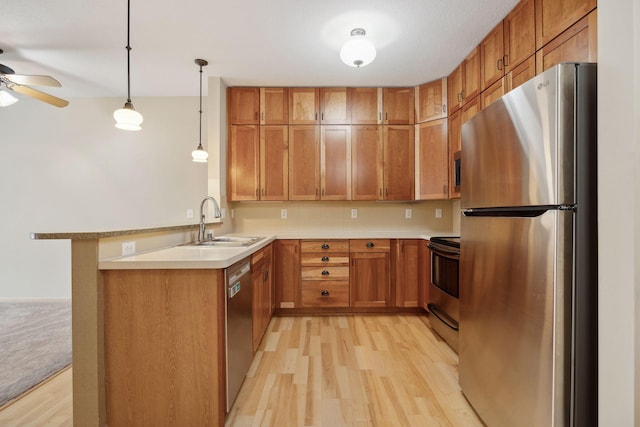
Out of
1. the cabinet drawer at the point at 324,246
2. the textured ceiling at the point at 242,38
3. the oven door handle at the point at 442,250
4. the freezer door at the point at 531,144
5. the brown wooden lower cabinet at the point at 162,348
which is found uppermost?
the textured ceiling at the point at 242,38

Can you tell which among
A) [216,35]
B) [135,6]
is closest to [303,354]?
[216,35]

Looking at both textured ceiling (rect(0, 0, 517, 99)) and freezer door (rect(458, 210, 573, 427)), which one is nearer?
freezer door (rect(458, 210, 573, 427))

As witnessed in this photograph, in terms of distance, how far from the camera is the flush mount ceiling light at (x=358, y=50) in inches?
85.6

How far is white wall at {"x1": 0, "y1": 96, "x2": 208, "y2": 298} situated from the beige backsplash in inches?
27.6

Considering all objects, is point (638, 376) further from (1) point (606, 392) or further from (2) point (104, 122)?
(2) point (104, 122)

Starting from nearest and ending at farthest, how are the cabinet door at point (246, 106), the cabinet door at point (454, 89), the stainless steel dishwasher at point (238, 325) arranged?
1. the stainless steel dishwasher at point (238, 325)
2. the cabinet door at point (454, 89)
3. the cabinet door at point (246, 106)

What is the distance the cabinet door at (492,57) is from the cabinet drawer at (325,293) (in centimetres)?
226

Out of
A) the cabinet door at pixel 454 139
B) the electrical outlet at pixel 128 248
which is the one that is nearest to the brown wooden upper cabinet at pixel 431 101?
the cabinet door at pixel 454 139

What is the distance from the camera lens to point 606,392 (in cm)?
98

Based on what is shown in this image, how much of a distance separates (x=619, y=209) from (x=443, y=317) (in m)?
1.79

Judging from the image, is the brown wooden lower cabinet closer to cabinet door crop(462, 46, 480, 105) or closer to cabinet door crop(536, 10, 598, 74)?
cabinet door crop(536, 10, 598, 74)

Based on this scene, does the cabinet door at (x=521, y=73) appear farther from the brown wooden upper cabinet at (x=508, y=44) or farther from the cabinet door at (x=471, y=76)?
the cabinet door at (x=471, y=76)

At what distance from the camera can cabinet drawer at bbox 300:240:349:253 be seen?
3152mm

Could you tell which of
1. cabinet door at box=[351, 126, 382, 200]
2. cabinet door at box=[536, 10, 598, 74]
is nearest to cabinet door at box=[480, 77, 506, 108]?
cabinet door at box=[536, 10, 598, 74]
